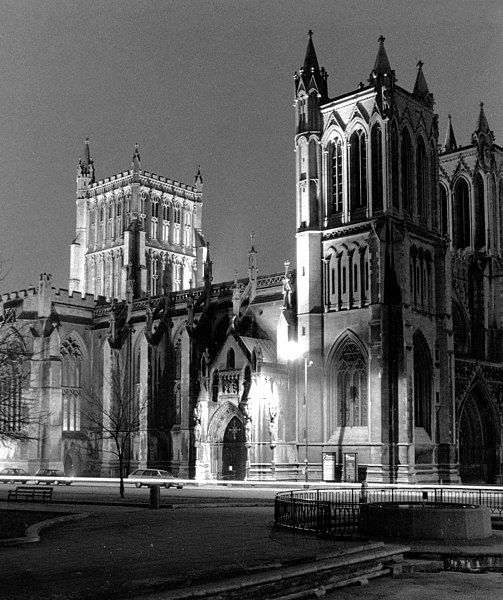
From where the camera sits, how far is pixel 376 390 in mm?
54281

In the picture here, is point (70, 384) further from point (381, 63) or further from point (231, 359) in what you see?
point (381, 63)

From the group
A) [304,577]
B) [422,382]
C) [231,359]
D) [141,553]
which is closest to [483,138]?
[422,382]

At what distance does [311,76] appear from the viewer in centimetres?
6128

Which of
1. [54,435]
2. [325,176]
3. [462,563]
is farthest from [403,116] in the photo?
[462,563]

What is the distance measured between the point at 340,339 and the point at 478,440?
13.7 metres

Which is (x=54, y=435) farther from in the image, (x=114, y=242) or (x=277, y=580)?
(x=277, y=580)

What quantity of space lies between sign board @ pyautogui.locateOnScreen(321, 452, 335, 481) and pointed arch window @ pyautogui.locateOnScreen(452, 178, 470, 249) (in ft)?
79.5

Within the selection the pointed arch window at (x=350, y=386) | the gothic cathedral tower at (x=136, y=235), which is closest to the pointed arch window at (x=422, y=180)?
the pointed arch window at (x=350, y=386)

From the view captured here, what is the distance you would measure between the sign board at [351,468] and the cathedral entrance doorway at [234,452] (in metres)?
10.8

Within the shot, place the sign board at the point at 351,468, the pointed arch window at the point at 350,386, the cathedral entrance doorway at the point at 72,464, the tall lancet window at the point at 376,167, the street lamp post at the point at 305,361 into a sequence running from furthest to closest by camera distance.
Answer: the cathedral entrance doorway at the point at 72,464 < the tall lancet window at the point at 376,167 < the pointed arch window at the point at 350,386 < the street lamp post at the point at 305,361 < the sign board at the point at 351,468

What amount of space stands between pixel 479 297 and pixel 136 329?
1063 inches

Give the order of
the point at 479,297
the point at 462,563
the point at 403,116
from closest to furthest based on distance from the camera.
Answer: the point at 462,563
the point at 403,116
the point at 479,297

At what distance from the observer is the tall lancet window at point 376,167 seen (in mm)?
57219

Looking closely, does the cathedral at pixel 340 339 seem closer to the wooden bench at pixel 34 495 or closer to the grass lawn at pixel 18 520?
the wooden bench at pixel 34 495
